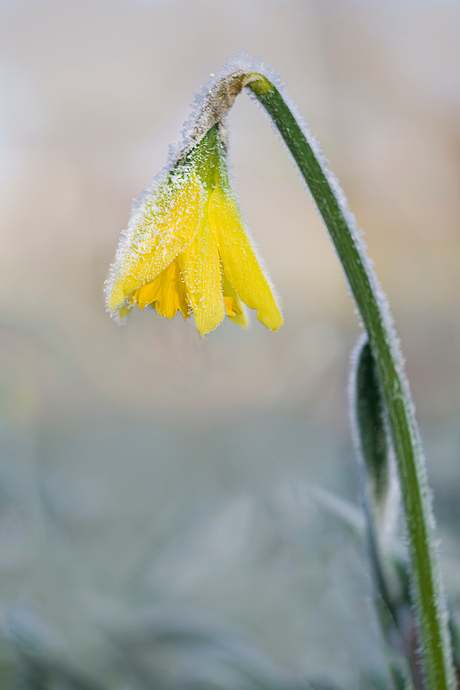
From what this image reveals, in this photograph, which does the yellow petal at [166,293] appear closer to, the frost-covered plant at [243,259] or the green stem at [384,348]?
the frost-covered plant at [243,259]

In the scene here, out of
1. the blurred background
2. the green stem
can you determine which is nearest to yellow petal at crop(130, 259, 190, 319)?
the green stem

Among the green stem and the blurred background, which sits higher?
the blurred background

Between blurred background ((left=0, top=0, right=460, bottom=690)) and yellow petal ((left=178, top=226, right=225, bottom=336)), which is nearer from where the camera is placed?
yellow petal ((left=178, top=226, right=225, bottom=336))

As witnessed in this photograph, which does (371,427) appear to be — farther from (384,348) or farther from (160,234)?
(160,234)

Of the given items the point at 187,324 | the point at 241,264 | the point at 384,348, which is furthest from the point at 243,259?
the point at 187,324

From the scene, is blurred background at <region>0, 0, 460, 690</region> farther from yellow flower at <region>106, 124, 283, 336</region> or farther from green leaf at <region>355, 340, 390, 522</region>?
yellow flower at <region>106, 124, 283, 336</region>

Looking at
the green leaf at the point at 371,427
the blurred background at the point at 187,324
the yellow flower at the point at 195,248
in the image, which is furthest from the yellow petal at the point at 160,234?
the blurred background at the point at 187,324

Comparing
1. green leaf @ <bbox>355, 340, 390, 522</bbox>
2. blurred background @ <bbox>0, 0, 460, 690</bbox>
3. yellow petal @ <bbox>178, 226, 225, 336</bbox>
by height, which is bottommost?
green leaf @ <bbox>355, 340, 390, 522</bbox>

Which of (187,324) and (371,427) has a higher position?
(187,324)
